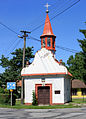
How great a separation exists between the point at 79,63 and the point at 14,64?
77.2 feet

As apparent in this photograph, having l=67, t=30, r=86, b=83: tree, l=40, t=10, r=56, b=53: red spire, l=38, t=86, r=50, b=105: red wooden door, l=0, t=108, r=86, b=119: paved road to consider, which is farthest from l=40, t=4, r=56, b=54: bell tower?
l=0, t=108, r=86, b=119: paved road

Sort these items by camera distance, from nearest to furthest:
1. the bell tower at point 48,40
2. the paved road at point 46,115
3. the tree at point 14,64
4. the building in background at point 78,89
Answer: the paved road at point 46,115 < the bell tower at point 48,40 < the tree at point 14,64 < the building in background at point 78,89

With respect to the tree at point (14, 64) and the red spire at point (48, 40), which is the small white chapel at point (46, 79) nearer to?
the red spire at point (48, 40)

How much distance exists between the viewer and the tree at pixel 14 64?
51219mm

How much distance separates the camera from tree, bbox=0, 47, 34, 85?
51.2m

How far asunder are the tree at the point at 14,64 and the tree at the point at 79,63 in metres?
12.2

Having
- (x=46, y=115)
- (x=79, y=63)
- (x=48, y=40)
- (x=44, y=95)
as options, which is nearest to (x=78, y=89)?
(x=79, y=63)

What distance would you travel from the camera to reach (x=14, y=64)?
171 ft

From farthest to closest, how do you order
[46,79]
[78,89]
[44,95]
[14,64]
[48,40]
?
[78,89]
[14,64]
[48,40]
[44,95]
[46,79]

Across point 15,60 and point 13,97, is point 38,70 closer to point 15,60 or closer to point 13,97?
point 13,97

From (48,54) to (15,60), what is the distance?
20702 mm

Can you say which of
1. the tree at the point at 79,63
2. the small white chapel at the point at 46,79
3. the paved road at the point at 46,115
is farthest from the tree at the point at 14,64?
the paved road at the point at 46,115

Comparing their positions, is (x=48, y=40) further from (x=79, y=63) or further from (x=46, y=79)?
(x=79, y=63)

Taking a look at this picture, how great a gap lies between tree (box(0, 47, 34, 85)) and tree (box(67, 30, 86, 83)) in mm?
12212
